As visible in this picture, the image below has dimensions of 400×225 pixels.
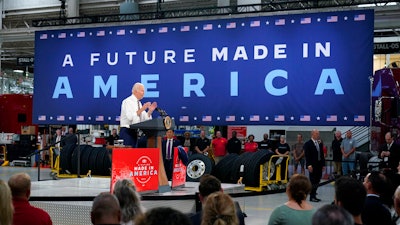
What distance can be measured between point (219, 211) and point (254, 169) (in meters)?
11.2

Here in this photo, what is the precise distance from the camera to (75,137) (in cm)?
1883

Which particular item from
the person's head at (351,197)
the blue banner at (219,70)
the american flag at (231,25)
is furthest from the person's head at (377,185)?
the american flag at (231,25)

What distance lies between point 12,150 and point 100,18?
32.2 ft

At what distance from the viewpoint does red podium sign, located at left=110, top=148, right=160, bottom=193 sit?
7035mm

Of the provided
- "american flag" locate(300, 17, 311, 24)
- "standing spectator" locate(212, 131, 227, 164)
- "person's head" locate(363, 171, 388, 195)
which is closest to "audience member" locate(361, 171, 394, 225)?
"person's head" locate(363, 171, 388, 195)

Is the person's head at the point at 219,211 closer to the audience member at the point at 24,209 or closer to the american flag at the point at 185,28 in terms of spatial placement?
the audience member at the point at 24,209

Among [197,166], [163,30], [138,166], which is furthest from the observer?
[197,166]

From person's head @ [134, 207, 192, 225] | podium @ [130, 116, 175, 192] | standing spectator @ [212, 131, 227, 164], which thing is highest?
podium @ [130, 116, 175, 192]

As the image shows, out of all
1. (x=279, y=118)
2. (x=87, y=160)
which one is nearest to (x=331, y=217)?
(x=279, y=118)

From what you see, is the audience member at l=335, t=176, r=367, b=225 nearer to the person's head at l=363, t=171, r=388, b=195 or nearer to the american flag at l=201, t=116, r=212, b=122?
the person's head at l=363, t=171, r=388, b=195

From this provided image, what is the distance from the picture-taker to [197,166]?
47.7 ft

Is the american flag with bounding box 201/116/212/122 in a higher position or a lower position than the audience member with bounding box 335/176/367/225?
higher

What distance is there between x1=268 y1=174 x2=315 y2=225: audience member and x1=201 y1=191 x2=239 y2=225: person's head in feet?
2.75

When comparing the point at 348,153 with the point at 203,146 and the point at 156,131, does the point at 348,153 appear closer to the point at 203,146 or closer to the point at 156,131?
the point at 203,146
